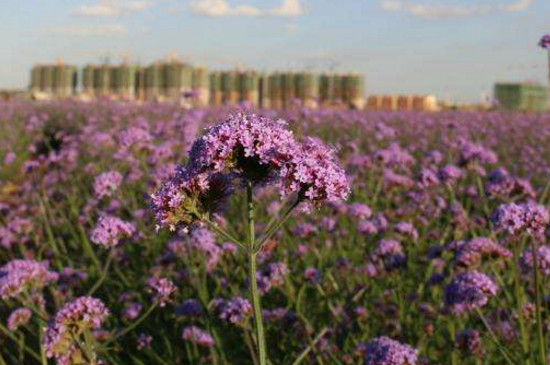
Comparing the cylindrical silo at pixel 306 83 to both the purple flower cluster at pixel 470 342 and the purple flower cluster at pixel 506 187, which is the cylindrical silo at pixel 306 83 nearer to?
the purple flower cluster at pixel 506 187

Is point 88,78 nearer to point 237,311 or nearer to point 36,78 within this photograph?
point 36,78

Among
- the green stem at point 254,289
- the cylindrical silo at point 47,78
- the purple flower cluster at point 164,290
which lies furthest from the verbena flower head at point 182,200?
the cylindrical silo at point 47,78

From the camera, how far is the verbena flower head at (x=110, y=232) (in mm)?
3973

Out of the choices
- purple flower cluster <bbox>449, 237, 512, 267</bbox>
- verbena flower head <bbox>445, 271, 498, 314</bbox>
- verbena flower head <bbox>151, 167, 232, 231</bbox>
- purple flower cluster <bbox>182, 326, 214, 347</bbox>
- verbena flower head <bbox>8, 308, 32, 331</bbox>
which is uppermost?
verbena flower head <bbox>151, 167, 232, 231</bbox>

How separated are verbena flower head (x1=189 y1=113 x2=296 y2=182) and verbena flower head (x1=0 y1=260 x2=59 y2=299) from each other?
6.67ft

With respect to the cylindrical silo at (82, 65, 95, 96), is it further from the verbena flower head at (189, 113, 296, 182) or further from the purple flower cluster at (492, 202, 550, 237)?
the verbena flower head at (189, 113, 296, 182)

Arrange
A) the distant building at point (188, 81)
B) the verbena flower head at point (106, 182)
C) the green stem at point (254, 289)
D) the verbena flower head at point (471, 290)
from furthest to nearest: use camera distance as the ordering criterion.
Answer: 1. the distant building at point (188, 81)
2. the verbena flower head at point (106, 182)
3. the verbena flower head at point (471, 290)
4. the green stem at point (254, 289)

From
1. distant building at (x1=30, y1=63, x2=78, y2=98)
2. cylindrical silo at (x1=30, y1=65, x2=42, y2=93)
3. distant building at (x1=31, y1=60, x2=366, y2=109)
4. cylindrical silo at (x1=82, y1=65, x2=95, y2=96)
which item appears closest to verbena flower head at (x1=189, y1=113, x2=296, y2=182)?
distant building at (x1=31, y1=60, x2=366, y2=109)

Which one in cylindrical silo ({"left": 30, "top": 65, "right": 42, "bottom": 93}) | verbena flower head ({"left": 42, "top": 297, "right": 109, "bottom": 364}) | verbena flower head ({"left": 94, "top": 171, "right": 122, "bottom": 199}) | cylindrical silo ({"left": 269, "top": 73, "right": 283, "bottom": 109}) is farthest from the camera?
cylindrical silo ({"left": 30, "top": 65, "right": 42, "bottom": 93})

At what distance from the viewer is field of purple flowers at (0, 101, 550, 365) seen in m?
2.27

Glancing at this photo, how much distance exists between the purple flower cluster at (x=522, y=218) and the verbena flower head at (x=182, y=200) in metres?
1.65

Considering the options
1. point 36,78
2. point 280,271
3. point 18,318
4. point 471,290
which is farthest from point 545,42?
point 36,78

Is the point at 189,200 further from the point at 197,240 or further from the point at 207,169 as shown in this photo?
the point at 197,240

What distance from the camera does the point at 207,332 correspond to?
4332 millimetres
